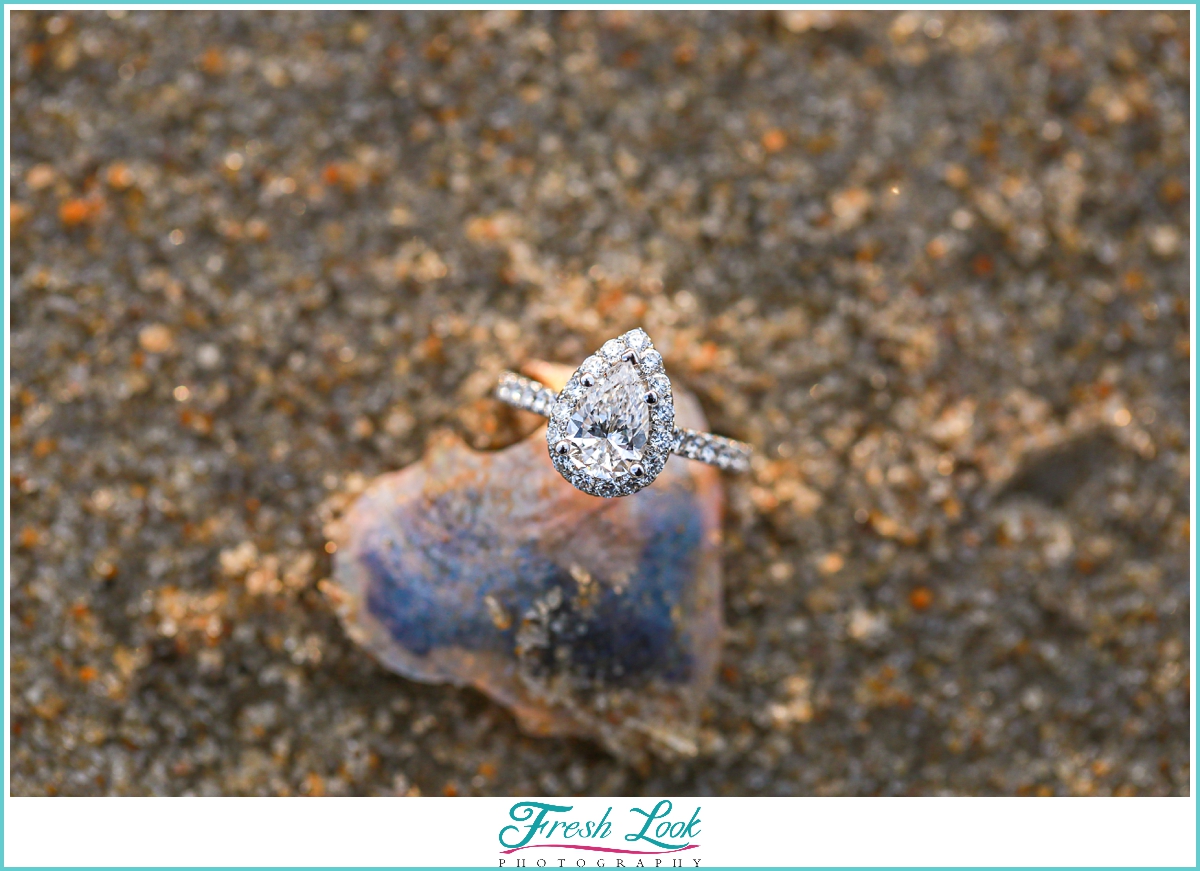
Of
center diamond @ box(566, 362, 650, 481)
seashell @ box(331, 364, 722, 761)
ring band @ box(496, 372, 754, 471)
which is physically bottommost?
seashell @ box(331, 364, 722, 761)

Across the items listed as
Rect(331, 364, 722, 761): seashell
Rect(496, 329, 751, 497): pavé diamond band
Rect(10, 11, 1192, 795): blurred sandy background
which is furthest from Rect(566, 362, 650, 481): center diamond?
Rect(10, 11, 1192, 795): blurred sandy background

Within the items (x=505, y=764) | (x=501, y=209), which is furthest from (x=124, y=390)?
(x=505, y=764)

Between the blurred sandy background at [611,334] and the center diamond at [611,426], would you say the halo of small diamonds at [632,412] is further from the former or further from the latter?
the blurred sandy background at [611,334]

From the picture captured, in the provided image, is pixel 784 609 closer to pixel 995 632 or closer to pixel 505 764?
pixel 995 632

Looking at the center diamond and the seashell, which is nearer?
the center diamond

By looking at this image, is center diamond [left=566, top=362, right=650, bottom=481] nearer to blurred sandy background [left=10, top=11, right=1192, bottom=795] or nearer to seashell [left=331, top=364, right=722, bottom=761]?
seashell [left=331, top=364, right=722, bottom=761]

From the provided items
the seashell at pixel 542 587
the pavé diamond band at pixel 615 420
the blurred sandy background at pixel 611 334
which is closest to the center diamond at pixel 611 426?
the pavé diamond band at pixel 615 420

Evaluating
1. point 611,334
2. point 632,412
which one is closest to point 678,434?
point 632,412
